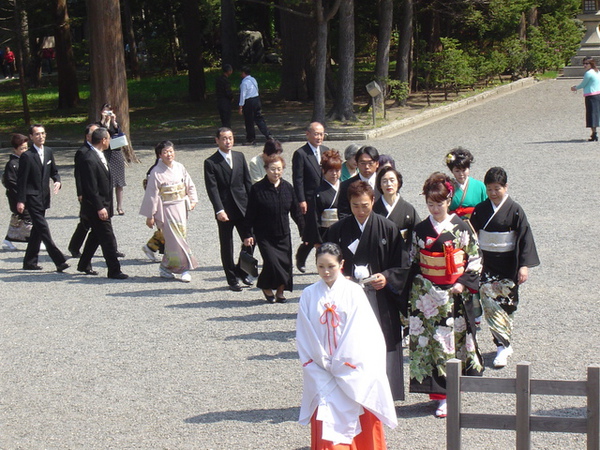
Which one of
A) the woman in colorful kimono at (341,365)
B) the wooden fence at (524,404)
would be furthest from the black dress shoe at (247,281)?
the wooden fence at (524,404)

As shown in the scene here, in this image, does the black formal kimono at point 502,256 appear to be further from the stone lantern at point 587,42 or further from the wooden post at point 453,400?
the stone lantern at point 587,42

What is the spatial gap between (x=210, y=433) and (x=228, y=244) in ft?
12.3

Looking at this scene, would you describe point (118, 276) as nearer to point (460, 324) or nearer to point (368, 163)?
point (368, 163)

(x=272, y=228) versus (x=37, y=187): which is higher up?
(x=37, y=187)

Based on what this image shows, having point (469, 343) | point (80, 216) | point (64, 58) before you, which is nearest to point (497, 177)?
point (469, 343)

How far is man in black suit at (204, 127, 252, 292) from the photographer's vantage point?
9133 mm

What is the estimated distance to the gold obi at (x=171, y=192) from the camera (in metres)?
9.66

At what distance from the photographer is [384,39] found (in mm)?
22203

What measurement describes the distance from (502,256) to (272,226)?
2.62 m

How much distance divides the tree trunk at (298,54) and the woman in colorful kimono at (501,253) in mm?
19302

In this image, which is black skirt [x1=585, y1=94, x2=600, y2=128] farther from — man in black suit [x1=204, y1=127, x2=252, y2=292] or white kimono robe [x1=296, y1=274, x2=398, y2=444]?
white kimono robe [x1=296, y1=274, x2=398, y2=444]

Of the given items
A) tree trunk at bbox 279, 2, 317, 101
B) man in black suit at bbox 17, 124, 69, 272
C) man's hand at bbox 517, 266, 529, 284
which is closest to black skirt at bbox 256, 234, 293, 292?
man's hand at bbox 517, 266, 529, 284

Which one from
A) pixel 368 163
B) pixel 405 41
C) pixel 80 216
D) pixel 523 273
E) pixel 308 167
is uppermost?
pixel 405 41

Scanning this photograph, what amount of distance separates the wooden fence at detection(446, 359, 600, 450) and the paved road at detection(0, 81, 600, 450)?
1.15 metres
